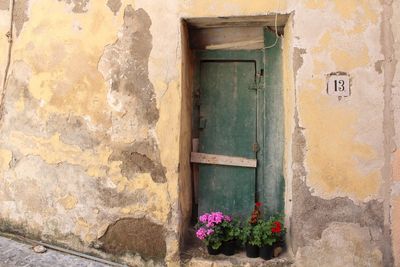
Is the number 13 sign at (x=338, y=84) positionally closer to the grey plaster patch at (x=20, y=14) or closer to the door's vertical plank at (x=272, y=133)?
the door's vertical plank at (x=272, y=133)

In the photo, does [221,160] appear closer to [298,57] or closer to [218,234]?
[218,234]

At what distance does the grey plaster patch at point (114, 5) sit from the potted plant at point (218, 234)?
2100 mm

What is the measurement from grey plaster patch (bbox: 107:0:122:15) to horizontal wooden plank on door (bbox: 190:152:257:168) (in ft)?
5.12

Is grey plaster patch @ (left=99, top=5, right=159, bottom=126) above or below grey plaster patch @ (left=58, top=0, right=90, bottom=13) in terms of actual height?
below

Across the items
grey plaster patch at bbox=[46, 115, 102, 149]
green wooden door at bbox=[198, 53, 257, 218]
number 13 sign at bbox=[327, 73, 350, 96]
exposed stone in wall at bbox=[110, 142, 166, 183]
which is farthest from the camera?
green wooden door at bbox=[198, 53, 257, 218]

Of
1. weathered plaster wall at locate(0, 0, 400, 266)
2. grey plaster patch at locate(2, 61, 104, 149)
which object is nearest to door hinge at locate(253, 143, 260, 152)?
weathered plaster wall at locate(0, 0, 400, 266)

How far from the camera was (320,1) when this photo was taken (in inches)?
121

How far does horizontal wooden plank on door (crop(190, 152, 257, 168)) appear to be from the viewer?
11.9 ft

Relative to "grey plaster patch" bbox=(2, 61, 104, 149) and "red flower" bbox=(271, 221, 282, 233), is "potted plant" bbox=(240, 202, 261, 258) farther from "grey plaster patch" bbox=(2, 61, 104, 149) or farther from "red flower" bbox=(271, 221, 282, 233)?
"grey plaster patch" bbox=(2, 61, 104, 149)

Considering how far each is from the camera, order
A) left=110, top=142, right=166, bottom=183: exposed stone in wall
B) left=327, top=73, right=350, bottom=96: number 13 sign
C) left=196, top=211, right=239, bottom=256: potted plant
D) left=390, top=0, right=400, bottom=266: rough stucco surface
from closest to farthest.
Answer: left=390, top=0, right=400, bottom=266: rough stucco surface < left=327, top=73, right=350, bottom=96: number 13 sign < left=196, top=211, right=239, bottom=256: potted plant < left=110, top=142, right=166, bottom=183: exposed stone in wall

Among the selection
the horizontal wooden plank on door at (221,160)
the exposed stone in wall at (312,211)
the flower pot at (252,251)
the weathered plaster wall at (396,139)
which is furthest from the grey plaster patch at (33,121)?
the weathered plaster wall at (396,139)

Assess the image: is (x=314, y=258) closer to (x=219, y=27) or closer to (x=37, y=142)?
(x=219, y=27)

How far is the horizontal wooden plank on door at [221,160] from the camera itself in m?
3.62

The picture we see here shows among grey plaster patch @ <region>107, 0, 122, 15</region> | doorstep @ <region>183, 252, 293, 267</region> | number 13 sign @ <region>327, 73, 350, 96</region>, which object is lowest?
doorstep @ <region>183, 252, 293, 267</region>
